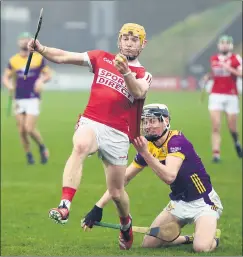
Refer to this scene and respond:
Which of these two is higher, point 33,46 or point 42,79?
point 42,79

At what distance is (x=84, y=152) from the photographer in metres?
7.76

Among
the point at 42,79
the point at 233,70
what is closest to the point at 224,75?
the point at 233,70

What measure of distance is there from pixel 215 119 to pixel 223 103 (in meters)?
0.63

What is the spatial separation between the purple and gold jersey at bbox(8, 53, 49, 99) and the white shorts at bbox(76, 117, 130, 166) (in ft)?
31.3

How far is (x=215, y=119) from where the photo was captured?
1756cm

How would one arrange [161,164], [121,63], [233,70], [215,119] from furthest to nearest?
[233,70], [215,119], [161,164], [121,63]

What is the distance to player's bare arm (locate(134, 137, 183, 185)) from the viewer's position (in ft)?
26.0

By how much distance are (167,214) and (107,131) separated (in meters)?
1.87

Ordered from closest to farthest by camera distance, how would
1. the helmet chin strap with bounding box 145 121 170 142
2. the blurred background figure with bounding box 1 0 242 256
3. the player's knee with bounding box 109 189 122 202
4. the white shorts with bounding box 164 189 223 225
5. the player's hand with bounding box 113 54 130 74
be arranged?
the player's hand with bounding box 113 54 130 74
the player's knee with bounding box 109 189 122 202
the helmet chin strap with bounding box 145 121 170 142
the white shorts with bounding box 164 189 223 225
the blurred background figure with bounding box 1 0 242 256

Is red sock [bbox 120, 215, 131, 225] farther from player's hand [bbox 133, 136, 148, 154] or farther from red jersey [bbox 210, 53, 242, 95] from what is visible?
red jersey [bbox 210, 53, 242, 95]

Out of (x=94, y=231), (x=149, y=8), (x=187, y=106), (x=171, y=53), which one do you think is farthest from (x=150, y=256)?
(x=171, y=53)

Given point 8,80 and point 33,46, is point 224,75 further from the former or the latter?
point 33,46

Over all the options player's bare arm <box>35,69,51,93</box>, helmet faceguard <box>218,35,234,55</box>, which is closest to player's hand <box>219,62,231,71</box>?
helmet faceguard <box>218,35,234,55</box>

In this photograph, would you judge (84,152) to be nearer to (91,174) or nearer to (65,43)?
(91,174)
